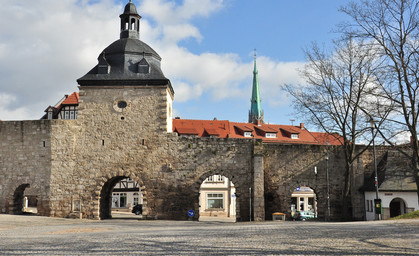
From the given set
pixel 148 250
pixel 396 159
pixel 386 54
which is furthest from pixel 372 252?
pixel 396 159

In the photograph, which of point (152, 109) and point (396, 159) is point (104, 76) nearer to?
point (152, 109)

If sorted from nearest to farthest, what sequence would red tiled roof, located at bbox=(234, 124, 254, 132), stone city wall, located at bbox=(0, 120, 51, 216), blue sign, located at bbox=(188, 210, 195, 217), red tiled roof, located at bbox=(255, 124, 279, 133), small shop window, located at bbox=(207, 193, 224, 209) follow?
blue sign, located at bbox=(188, 210, 195, 217), stone city wall, located at bbox=(0, 120, 51, 216), small shop window, located at bbox=(207, 193, 224, 209), red tiled roof, located at bbox=(234, 124, 254, 132), red tiled roof, located at bbox=(255, 124, 279, 133)

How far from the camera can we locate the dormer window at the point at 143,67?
80.1 ft

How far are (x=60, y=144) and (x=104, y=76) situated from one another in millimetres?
4480

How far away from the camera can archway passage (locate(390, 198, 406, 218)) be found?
83.8 feet

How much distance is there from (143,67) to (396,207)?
17.0m

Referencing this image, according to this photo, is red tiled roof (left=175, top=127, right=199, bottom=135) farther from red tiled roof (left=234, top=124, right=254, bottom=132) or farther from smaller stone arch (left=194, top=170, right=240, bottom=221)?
red tiled roof (left=234, top=124, right=254, bottom=132)

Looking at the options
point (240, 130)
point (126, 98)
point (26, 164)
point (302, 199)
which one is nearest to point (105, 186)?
point (26, 164)

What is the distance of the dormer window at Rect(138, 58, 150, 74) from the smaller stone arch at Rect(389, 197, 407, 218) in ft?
53.3

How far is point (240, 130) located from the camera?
175 feet

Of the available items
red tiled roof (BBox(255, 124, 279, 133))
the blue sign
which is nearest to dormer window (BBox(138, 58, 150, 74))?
the blue sign

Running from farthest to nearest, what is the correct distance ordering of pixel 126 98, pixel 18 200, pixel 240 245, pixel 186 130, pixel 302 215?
1. pixel 186 130
2. pixel 302 215
3. pixel 18 200
4. pixel 126 98
5. pixel 240 245

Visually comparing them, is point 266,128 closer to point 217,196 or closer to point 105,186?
point 217,196

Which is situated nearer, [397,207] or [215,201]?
[397,207]
